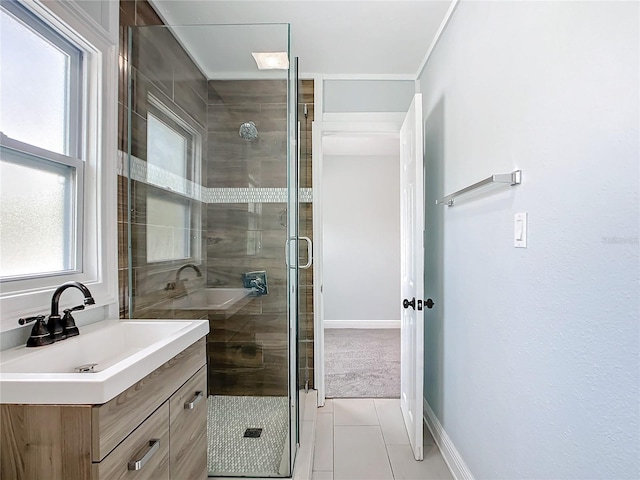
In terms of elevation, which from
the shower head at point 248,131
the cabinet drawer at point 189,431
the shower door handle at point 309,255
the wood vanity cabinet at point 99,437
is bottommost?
the cabinet drawer at point 189,431

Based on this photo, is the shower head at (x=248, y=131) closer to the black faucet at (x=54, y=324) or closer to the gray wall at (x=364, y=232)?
the black faucet at (x=54, y=324)

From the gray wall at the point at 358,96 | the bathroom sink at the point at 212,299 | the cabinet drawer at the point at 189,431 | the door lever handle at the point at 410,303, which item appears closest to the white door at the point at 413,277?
the door lever handle at the point at 410,303

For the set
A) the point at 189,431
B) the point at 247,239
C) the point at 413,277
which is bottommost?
the point at 189,431

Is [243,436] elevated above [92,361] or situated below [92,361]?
below

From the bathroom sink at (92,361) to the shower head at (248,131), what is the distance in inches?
45.5

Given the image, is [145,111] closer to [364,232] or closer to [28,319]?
[28,319]

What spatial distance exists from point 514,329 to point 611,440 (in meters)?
0.50

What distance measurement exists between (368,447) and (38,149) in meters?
2.30

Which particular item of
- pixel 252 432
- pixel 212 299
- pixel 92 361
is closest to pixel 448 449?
pixel 252 432

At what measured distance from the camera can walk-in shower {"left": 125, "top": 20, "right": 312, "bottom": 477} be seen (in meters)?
2.02

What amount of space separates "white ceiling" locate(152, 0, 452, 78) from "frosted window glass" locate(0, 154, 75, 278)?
1085mm

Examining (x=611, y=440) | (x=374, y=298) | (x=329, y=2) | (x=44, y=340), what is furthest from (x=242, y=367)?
(x=374, y=298)

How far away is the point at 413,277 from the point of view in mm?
2342

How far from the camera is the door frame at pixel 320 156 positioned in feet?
9.67
